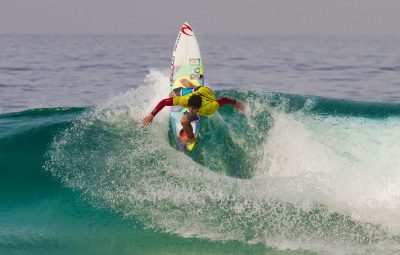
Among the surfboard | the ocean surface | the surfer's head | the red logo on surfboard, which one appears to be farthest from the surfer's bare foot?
the red logo on surfboard

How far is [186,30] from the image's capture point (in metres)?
13.8

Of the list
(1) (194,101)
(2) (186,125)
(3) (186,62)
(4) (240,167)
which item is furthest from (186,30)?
(1) (194,101)

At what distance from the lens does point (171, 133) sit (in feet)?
38.1

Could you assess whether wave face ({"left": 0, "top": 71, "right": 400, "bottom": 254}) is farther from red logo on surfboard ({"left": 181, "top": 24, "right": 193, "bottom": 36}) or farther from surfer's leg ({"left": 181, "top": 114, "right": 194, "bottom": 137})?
red logo on surfboard ({"left": 181, "top": 24, "right": 193, "bottom": 36})

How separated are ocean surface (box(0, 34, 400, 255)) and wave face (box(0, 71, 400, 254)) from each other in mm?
23

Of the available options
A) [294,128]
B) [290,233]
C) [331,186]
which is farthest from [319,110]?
[290,233]

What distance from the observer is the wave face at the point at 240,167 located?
795 cm

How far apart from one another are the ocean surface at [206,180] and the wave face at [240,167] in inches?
0.9

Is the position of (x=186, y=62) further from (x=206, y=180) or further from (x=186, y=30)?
(x=206, y=180)

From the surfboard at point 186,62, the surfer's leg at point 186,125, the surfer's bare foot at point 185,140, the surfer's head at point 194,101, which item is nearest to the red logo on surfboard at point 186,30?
the surfboard at point 186,62

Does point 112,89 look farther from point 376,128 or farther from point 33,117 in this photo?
point 376,128

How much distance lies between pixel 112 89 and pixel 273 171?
49.6ft

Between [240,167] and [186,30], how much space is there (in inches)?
173

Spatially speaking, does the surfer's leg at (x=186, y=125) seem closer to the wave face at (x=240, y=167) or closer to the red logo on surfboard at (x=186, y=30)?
the wave face at (x=240, y=167)
